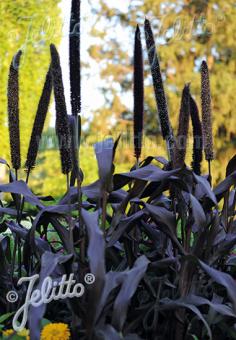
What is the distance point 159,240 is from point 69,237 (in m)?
0.30

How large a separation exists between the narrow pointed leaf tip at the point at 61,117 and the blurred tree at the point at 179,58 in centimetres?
653

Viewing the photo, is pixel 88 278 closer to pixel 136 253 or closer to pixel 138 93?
pixel 136 253

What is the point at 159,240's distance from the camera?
5.77ft

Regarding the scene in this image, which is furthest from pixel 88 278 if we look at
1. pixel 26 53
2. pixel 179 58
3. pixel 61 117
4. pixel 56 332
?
pixel 179 58

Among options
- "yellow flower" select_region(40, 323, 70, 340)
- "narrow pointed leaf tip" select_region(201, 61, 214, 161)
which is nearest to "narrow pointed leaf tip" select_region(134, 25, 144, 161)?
"narrow pointed leaf tip" select_region(201, 61, 214, 161)

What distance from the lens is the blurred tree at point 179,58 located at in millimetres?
8141

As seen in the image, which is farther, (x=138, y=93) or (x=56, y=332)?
(x=138, y=93)

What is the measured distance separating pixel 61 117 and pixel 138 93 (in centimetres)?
33

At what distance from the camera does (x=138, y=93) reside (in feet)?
5.67

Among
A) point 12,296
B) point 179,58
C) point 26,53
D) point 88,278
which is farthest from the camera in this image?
point 179,58

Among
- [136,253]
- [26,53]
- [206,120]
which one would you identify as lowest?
[136,253]

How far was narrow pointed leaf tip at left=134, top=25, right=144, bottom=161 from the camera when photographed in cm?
171

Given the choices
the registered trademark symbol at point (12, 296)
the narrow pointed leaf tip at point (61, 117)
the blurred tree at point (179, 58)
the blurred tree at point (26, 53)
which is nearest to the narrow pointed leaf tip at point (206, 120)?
the narrow pointed leaf tip at point (61, 117)

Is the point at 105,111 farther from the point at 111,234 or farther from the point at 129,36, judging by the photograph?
the point at 111,234
